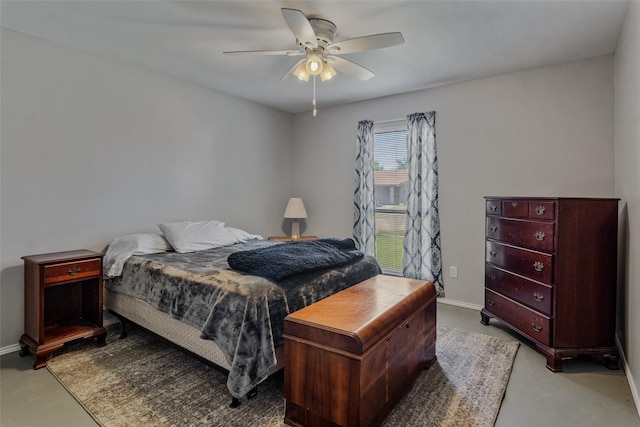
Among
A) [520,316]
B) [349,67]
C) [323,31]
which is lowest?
[520,316]

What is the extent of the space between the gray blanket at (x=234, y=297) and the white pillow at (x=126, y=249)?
0.30 feet

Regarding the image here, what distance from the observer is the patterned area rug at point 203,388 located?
71.4 inches

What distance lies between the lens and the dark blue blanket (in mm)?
2137

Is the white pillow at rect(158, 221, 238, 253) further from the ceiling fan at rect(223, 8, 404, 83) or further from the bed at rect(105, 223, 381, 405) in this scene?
the ceiling fan at rect(223, 8, 404, 83)

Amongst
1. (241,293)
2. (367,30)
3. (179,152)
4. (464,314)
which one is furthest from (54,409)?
(464,314)

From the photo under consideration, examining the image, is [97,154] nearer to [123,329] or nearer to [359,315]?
[123,329]

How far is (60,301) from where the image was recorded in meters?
2.82

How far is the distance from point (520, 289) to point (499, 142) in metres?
1.59

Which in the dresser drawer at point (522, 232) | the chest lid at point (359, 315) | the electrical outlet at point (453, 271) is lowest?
the electrical outlet at point (453, 271)

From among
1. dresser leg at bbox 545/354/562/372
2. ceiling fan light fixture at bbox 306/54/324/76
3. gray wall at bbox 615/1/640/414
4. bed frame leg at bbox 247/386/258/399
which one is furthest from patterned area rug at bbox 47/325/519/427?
ceiling fan light fixture at bbox 306/54/324/76

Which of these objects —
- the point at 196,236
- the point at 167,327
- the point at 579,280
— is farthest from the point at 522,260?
the point at 196,236

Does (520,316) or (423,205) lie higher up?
(423,205)

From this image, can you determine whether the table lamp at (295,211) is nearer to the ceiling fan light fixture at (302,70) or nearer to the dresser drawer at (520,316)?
the ceiling fan light fixture at (302,70)

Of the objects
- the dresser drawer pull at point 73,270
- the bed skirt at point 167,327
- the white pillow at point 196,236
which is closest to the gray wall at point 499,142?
the white pillow at point 196,236
